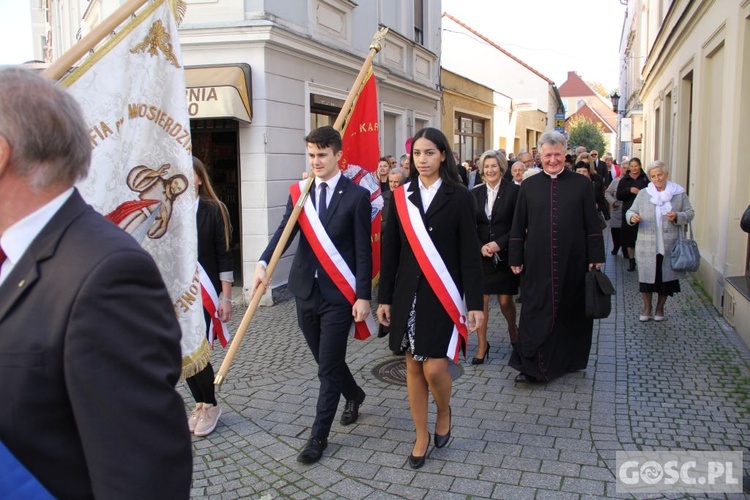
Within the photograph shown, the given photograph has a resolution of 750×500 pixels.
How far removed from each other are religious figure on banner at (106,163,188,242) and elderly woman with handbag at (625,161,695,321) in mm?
5474

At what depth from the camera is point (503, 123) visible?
2894cm

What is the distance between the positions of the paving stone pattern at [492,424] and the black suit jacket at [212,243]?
1.12m

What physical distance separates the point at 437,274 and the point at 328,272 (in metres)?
0.71

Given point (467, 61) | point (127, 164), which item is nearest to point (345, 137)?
point (127, 164)

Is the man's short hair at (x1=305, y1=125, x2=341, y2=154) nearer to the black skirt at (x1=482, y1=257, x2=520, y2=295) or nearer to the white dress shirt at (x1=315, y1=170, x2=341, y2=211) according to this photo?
the white dress shirt at (x1=315, y1=170, x2=341, y2=211)

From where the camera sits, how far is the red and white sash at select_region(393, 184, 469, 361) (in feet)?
12.3

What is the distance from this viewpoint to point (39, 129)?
4.27ft

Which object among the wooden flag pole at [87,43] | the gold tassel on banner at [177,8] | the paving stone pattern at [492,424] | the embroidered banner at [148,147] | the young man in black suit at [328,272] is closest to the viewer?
the wooden flag pole at [87,43]

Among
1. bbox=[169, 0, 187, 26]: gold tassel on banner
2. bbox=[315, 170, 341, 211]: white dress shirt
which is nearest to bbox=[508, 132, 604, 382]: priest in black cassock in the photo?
bbox=[315, 170, 341, 211]: white dress shirt

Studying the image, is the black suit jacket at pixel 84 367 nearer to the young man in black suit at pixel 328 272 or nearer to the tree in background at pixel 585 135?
the young man in black suit at pixel 328 272

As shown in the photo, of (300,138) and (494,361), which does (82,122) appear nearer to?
(494,361)

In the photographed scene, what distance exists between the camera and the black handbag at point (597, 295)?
489cm

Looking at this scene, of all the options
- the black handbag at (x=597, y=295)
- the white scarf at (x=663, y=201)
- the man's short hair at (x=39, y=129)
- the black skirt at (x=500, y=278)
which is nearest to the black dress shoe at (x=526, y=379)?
the black handbag at (x=597, y=295)

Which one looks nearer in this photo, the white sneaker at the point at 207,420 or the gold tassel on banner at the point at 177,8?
the gold tassel on banner at the point at 177,8
